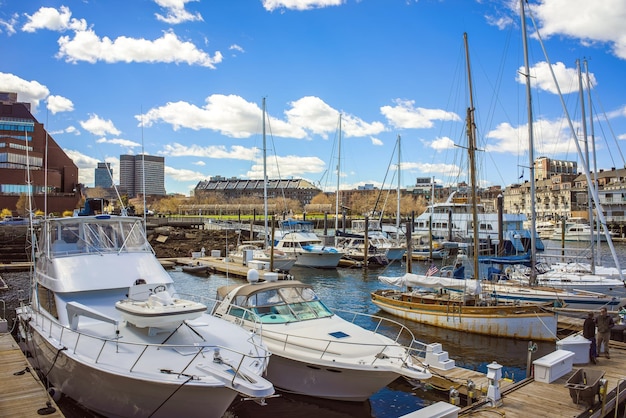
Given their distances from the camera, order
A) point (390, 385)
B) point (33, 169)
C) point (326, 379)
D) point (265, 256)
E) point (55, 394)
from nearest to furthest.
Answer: point (55, 394) → point (326, 379) → point (390, 385) → point (265, 256) → point (33, 169)

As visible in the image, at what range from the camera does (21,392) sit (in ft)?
33.8

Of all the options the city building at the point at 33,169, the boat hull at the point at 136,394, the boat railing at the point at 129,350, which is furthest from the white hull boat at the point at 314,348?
the city building at the point at 33,169

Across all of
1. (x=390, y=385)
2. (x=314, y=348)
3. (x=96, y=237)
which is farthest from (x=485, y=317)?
(x=96, y=237)

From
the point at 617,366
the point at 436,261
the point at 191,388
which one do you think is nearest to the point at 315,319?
the point at 191,388

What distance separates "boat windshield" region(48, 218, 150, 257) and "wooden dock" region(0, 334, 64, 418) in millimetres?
3287

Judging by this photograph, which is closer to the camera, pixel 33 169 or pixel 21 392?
pixel 21 392

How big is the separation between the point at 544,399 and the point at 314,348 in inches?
220

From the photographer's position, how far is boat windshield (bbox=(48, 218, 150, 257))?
47.1 ft

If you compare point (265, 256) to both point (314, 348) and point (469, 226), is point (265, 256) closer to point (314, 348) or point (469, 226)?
point (314, 348)

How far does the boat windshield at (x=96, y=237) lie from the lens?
47.1 feet

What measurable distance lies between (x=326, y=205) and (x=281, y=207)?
63.7 ft

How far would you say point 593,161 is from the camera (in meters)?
34.5

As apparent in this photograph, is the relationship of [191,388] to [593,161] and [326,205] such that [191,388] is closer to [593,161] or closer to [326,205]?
[593,161]

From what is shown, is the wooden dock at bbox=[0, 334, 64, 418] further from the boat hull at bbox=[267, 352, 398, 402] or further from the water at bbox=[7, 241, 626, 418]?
the boat hull at bbox=[267, 352, 398, 402]
